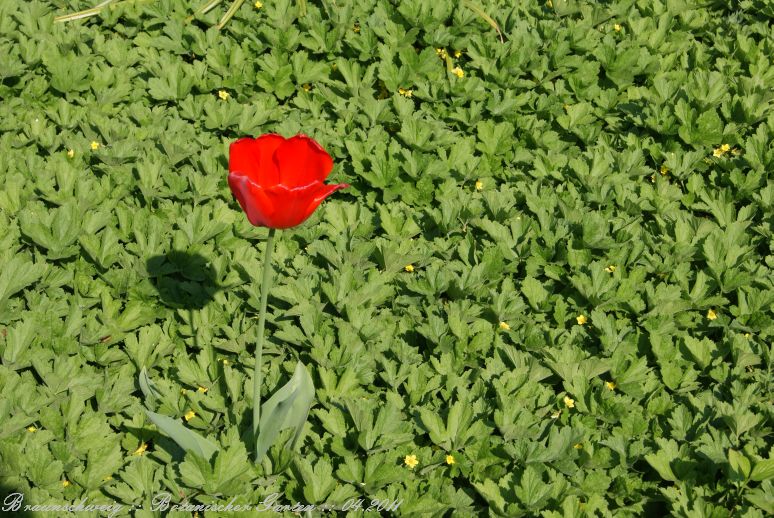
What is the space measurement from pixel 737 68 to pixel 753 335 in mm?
1756

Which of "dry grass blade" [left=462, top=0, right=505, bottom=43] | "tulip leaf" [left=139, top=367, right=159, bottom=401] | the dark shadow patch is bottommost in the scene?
the dark shadow patch

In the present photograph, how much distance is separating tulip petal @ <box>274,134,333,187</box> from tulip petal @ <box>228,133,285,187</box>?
0.02m

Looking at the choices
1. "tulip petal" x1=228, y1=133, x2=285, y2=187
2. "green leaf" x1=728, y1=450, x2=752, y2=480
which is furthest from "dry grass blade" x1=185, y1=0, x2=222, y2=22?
"green leaf" x1=728, y1=450, x2=752, y2=480

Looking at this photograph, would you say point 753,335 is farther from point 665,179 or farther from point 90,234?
point 90,234

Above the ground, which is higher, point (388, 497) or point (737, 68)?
point (737, 68)

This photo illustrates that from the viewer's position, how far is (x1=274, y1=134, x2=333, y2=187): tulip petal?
7.50 ft

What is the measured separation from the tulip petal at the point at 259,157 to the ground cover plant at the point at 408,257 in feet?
2.54

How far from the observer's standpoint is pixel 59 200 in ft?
11.5

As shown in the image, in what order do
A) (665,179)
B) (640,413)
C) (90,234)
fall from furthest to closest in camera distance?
1. (665,179)
2. (90,234)
3. (640,413)

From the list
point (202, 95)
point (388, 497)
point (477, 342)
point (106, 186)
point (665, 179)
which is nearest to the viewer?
point (388, 497)

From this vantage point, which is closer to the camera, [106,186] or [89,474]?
[89,474]

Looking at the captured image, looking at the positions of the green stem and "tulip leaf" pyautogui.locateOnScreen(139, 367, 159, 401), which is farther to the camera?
"tulip leaf" pyautogui.locateOnScreen(139, 367, 159, 401)

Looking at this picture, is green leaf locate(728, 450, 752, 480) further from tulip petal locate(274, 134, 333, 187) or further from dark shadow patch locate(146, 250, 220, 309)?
dark shadow patch locate(146, 250, 220, 309)

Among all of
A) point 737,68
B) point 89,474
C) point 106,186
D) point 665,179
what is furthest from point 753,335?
point 106,186
